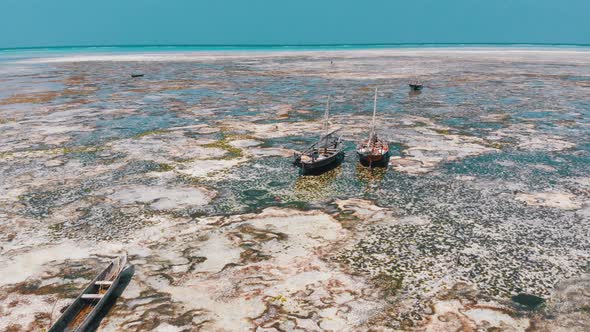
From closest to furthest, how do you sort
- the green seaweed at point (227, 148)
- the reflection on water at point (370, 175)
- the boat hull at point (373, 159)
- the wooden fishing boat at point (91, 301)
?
the wooden fishing boat at point (91, 301), the reflection on water at point (370, 175), the boat hull at point (373, 159), the green seaweed at point (227, 148)

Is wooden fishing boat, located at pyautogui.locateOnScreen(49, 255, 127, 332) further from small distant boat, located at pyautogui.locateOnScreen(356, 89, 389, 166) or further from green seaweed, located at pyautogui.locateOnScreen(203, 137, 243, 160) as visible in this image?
small distant boat, located at pyautogui.locateOnScreen(356, 89, 389, 166)

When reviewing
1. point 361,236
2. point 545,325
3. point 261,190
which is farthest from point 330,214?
point 545,325

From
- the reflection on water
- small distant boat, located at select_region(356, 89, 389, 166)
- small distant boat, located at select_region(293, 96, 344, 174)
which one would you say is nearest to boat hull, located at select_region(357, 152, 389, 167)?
small distant boat, located at select_region(356, 89, 389, 166)

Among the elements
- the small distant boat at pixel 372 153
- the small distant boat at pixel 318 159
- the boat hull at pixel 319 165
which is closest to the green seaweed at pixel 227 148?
the small distant boat at pixel 318 159

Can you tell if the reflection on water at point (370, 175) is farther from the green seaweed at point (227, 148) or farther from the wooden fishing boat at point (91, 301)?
the wooden fishing boat at point (91, 301)

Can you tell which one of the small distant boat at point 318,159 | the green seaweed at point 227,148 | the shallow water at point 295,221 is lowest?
the shallow water at point 295,221

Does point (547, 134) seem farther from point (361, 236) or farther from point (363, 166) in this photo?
point (361, 236)
